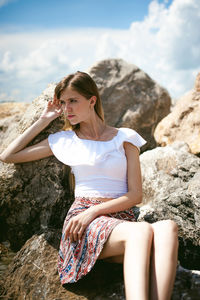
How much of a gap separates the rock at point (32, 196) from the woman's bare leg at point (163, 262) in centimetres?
187

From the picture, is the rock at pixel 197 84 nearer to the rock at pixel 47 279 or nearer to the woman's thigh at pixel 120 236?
the rock at pixel 47 279

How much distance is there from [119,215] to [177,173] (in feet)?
6.12

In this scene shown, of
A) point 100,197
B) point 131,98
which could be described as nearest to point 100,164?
point 100,197

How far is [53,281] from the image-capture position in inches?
126

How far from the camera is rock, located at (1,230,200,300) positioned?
9.58 ft

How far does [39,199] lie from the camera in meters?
4.15

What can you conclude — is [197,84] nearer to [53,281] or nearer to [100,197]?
[100,197]

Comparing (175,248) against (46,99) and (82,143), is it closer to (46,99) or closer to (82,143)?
(82,143)

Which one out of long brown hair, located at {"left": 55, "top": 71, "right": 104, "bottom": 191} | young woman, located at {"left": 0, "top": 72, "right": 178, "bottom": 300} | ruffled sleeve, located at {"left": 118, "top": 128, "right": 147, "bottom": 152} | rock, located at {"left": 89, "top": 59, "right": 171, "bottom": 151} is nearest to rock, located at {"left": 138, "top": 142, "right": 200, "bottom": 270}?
young woman, located at {"left": 0, "top": 72, "right": 178, "bottom": 300}

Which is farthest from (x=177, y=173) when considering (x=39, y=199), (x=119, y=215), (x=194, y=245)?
(x=39, y=199)

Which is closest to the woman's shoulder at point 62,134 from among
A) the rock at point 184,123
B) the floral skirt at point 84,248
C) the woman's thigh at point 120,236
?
the floral skirt at point 84,248

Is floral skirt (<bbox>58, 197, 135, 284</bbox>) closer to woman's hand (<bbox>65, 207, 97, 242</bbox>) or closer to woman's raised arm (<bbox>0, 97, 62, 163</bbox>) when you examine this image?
woman's hand (<bbox>65, 207, 97, 242</bbox>)

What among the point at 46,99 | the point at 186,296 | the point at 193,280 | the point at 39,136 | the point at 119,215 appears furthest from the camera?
the point at 46,99

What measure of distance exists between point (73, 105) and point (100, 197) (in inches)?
44.8
